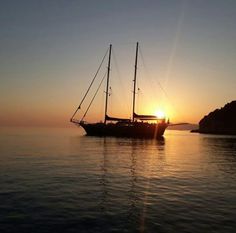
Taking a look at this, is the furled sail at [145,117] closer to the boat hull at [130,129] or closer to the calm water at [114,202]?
the boat hull at [130,129]

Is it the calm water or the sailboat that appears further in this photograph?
the sailboat

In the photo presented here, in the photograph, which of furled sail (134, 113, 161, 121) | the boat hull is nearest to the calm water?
furled sail (134, 113, 161, 121)

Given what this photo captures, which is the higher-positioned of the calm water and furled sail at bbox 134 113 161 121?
furled sail at bbox 134 113 161 121

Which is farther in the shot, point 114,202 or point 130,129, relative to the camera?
point 130,129

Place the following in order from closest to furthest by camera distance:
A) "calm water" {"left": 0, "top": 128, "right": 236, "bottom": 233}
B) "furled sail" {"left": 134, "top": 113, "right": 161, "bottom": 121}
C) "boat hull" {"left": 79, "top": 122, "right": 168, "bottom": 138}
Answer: "calm water" {"left": 0, "top": 128, "right": 236, "bottom": 233}, "furled sail" {"left": 134, "top": 113, "right": 161, "bottom": 121}, "boat hull" {"left": 79, "top": 122, "right": 168, "bottom": 138}

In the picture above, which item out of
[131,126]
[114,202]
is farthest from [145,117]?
[114,202]

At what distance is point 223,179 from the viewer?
23656mm

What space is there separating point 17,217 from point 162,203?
22.8ft

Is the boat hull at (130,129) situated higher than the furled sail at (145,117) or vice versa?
the furled sail at (145,117)

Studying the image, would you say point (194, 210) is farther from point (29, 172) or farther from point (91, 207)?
A: point (29, 172)

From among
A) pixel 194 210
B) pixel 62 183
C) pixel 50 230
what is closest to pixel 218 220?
pixel 194 210

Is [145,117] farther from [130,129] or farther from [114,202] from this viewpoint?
[114,202]

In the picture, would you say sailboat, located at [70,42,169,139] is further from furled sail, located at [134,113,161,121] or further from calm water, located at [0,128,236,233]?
calm water, located at [0,128,236,233]

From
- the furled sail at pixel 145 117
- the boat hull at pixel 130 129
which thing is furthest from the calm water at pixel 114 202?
the boat hull at pixel 130 129
